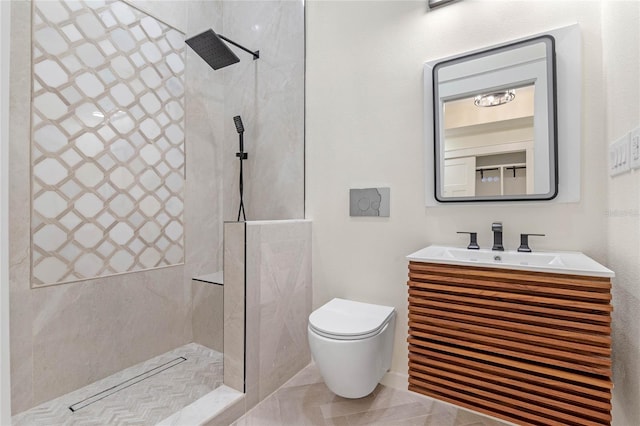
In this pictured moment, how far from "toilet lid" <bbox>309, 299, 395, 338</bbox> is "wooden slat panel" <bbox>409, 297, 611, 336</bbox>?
23 centimetres

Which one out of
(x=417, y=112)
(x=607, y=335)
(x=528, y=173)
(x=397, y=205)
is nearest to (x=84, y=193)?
(x=397, y=205)

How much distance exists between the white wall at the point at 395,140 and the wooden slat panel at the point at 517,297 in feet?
1.25

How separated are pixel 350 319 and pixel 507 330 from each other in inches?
27.6

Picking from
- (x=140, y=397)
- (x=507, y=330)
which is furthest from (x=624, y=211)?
(x=140, y=397)

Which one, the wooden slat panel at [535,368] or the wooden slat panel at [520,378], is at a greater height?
the wooden slat panel at [535,368]

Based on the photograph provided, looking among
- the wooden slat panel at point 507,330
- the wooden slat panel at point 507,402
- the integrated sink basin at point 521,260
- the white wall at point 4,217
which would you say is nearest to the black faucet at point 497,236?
the integrated sink basin at point 521,260

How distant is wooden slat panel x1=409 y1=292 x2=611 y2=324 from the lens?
1.07 metres

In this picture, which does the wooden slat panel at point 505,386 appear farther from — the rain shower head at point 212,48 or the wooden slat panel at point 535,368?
the rain shower head at point 212,48

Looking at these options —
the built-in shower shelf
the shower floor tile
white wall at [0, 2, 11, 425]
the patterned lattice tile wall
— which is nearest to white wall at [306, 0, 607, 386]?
the built-in shower shelf

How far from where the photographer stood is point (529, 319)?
118cm

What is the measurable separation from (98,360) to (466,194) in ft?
7.86

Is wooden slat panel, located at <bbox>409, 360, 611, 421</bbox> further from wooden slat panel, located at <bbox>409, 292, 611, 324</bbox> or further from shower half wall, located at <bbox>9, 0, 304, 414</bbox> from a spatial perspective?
shower half wall, located at <bbox>9, 0, 304, 414</bbox>

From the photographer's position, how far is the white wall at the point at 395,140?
4.58 feet

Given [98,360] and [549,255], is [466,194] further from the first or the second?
[98,360]
